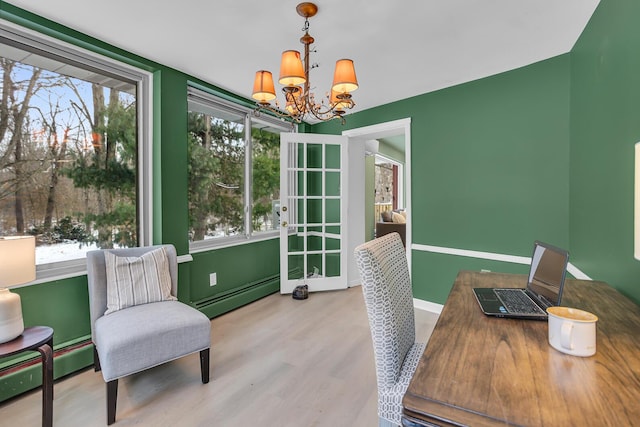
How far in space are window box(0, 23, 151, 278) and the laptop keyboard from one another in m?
2.61

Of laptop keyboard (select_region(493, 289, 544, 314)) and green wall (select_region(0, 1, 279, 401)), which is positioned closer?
laptop keyboard (select_region(493, 289, 544, 314))

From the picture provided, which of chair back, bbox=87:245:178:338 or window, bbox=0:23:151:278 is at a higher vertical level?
window, bbox=0:23:151:278

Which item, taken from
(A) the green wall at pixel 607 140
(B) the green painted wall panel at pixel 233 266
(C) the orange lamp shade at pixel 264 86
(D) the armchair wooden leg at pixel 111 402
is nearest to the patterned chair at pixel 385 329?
(A) the green wall at pixel 607 140

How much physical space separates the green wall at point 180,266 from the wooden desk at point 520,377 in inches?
94.0

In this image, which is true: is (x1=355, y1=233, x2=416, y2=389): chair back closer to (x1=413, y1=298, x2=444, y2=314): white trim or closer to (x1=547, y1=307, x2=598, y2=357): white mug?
(x1=547, y1=307, x2=598, y2=357): white mug

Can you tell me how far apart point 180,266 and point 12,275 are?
1.33 metres

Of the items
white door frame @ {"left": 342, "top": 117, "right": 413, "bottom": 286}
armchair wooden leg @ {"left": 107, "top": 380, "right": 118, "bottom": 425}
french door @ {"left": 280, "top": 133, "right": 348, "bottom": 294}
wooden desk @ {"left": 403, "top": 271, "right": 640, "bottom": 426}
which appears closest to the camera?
wooden desk @ {"left": 403, "top": 271, "right": 640, "bottom": 426}

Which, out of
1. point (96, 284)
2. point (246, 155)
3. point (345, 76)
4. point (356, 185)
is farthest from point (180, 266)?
point (356, 185)

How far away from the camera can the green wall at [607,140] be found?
1.37m

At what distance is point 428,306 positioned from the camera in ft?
11.0

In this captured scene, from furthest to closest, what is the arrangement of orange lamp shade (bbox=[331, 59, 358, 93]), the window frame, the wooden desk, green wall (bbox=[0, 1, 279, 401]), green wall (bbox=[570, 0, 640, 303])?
1. the window frame
2. green wall (bbox=[0, 1, 279, 401])
3. orange lamp shade (bbox=[331, 59, 358, 93])
4. green wall (bbox=[570, 0, 640, 303])
5. the wooden desk

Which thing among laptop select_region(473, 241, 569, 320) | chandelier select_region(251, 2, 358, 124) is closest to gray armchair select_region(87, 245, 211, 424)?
chandelier select_region(251, 2, 358, 124)

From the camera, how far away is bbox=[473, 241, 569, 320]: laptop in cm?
116

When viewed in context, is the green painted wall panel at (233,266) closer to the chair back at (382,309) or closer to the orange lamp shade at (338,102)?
the orange lamp shade at (338,102)
